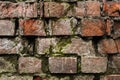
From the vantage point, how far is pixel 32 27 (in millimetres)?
1614

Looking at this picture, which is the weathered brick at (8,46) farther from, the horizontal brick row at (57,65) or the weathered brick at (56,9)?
the weathered brick at (56,9)

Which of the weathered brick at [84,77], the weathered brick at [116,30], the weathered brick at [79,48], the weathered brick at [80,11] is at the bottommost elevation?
the weathered brick at [84,77]

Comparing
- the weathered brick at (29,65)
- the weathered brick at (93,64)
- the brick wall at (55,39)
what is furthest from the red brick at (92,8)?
the weathered brick at (29,65)

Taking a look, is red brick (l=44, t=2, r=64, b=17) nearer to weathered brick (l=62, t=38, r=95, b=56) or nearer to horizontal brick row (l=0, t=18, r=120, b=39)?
horizontal brick row (l=0, t=18, r=120, b=39)

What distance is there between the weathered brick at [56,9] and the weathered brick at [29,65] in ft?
0.84

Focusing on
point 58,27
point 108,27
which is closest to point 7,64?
point 58,27

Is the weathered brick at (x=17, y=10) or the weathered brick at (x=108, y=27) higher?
the weathered brick at (x=17, y=10)

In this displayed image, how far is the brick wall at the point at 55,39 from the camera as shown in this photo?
162 cm

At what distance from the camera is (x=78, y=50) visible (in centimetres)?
162

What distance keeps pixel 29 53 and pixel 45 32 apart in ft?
0.48

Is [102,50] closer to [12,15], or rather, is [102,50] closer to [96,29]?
[96,29]

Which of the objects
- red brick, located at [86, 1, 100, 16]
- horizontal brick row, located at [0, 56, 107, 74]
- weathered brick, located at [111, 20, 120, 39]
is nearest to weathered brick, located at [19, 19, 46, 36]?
horizontal brick row, located at [0, 56, 107, 74]

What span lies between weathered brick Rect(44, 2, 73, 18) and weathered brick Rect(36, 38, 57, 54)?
0.14 metres

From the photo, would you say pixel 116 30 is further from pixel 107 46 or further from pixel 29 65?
pixel 29 65
